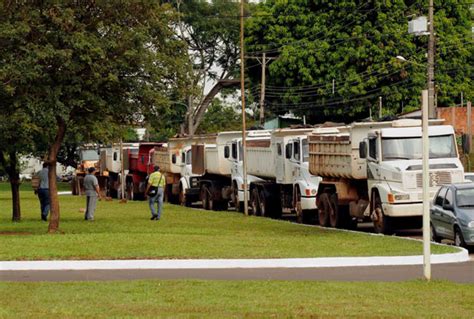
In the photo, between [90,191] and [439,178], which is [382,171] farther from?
[90,191]

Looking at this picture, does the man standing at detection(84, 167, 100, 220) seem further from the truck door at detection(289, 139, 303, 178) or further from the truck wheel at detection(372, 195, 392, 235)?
the truck wheel at detection(372, 195, 392, 235)

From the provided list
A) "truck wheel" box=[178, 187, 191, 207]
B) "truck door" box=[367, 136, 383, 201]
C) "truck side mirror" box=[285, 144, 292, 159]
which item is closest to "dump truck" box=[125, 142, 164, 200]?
"truck wheel" box=[178, 187, 191, 207]

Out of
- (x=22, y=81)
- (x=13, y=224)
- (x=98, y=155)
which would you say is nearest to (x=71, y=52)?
(x=22, y=81)

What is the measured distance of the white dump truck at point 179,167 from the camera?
53812 millimetres

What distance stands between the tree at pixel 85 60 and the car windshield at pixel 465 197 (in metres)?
7.86

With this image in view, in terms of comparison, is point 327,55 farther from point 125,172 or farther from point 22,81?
point 22,81

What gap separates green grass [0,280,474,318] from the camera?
1424 centimetres

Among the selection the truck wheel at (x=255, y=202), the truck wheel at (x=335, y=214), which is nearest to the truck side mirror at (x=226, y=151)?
the truck wheel at (x=255, y=202)

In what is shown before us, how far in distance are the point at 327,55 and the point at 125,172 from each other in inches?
528

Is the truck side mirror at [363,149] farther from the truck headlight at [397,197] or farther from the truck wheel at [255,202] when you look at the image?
the truck wheel at [255,202]

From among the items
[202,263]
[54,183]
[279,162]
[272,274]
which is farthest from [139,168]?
[272,274]

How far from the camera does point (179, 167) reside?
184ft

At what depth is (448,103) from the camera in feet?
224

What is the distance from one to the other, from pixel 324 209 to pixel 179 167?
70.6 feet
